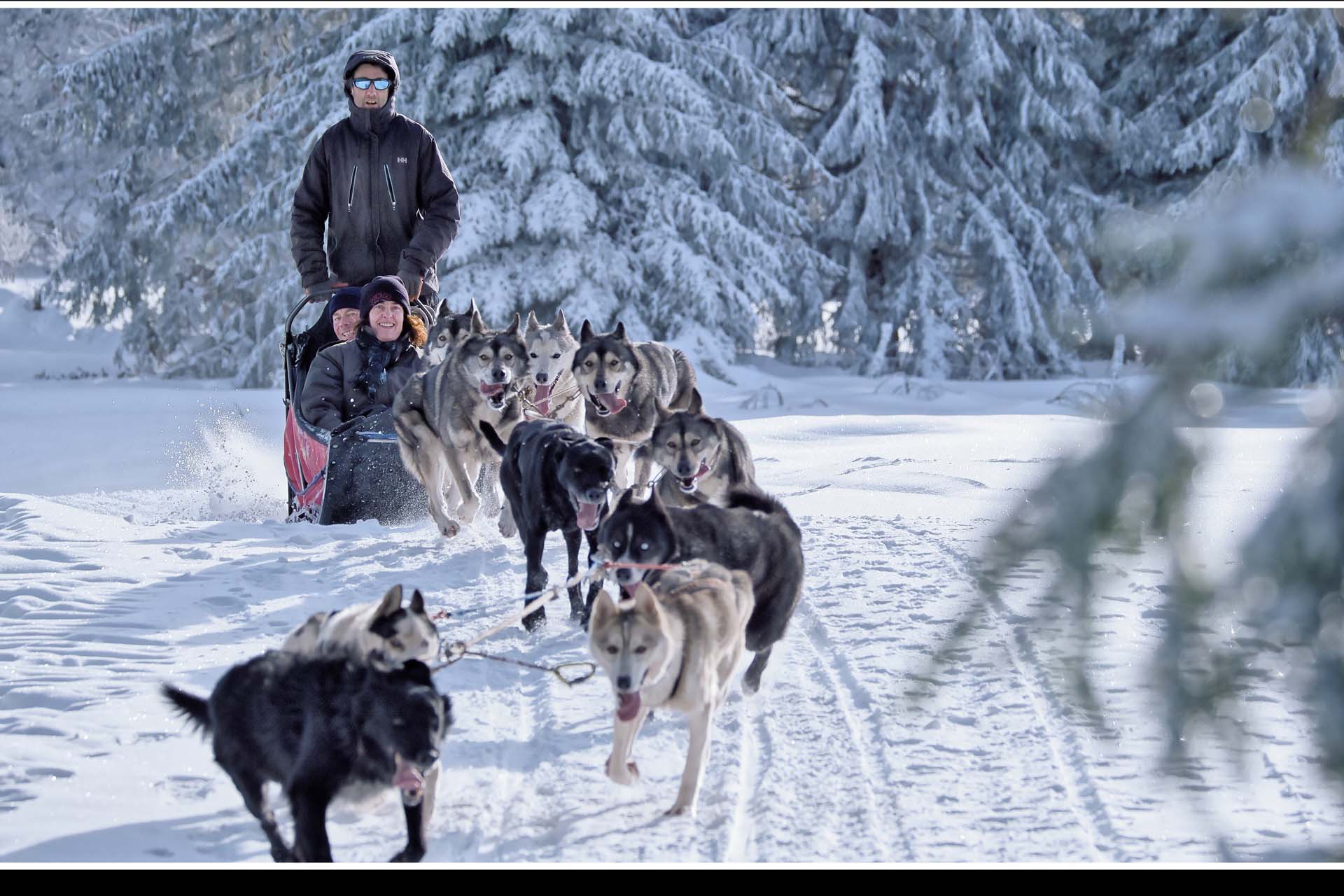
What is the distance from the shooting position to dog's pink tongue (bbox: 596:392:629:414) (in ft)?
20.7

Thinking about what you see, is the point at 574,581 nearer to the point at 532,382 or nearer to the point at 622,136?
the point at 532,382

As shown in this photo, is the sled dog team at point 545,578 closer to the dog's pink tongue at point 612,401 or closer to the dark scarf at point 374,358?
the dog's pink tongue at point 612,401

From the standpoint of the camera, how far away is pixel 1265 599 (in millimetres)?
1303

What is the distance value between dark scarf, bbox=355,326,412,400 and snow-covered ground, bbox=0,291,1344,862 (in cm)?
88

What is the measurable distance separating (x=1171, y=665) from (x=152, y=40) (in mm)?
20175

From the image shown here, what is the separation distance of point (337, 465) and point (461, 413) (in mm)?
936

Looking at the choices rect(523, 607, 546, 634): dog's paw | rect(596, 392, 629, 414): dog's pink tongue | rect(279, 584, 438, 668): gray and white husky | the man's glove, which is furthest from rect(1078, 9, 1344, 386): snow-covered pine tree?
rect(279, 584, 438, 668): gray and white husky

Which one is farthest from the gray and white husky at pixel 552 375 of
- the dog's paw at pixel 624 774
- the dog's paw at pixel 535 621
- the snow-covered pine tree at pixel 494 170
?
the snow-covered pine tree at pixel 494 170

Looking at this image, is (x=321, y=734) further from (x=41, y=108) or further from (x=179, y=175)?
(x=41, y=108)

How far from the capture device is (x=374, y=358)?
7.14 meters

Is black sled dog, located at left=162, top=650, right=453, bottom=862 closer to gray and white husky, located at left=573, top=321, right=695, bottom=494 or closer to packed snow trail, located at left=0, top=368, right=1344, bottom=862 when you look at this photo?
packed snow trail, located at left=0, top=368, right=1344, bottom=862

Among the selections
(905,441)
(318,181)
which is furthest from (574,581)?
(905,441)

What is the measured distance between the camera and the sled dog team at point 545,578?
7.95ft

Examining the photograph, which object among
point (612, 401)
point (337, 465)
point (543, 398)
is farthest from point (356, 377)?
point (612, 401)
